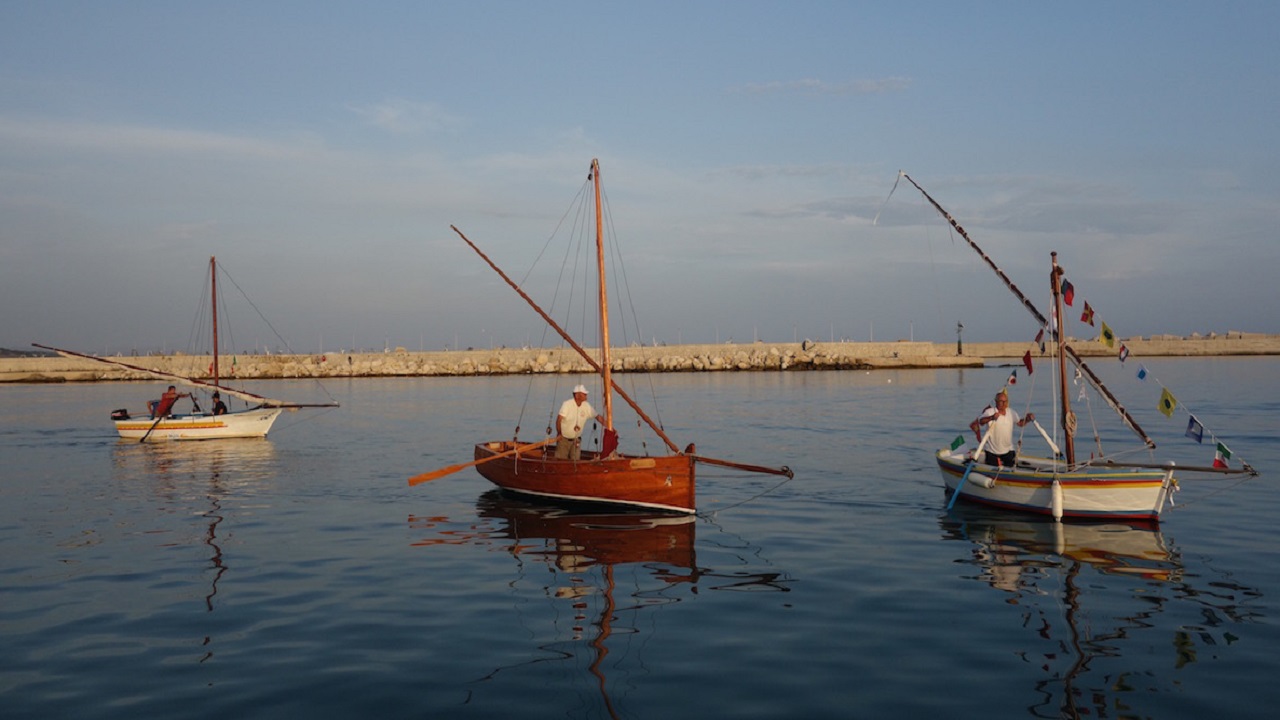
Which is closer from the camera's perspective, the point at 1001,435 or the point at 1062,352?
the point at 1062,352

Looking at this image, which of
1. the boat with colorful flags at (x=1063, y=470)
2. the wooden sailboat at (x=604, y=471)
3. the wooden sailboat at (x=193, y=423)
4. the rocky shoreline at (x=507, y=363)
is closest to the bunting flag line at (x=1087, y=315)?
the boat with colorful flags at (x=1063, y=470)

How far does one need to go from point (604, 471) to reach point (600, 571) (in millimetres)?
5748

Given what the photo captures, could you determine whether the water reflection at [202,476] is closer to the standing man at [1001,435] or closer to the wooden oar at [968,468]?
the wooden oar at [968,468]

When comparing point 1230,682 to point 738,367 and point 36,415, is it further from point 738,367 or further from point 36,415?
point 738,367

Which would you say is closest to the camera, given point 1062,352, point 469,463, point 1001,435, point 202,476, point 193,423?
point 1062,352

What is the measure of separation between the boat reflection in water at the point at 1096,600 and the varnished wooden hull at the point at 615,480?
6.02 metres

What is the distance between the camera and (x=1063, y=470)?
22.6 metres

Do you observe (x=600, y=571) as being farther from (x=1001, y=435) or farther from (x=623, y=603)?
(x=1001, y=435)

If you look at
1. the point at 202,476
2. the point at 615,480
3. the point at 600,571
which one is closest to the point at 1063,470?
the point at 615,480

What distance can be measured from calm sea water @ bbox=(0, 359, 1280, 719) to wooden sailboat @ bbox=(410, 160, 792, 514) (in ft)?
2.20

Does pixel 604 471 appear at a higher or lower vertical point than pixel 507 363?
lower

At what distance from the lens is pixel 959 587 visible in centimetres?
1496

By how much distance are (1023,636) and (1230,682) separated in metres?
2.39

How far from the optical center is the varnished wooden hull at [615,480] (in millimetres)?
21766
